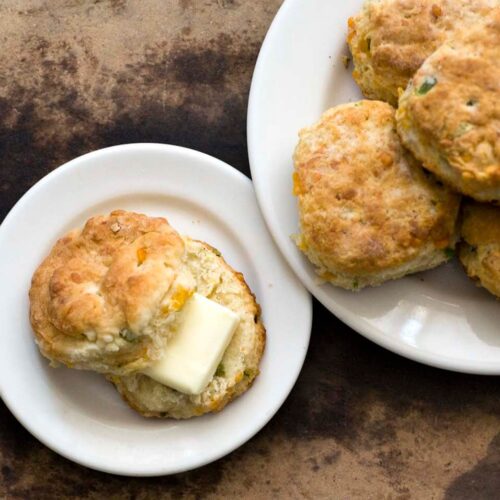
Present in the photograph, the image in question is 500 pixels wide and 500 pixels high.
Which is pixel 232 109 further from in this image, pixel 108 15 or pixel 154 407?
pixel 154 407

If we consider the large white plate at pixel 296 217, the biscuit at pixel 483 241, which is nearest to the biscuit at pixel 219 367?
the large white plate at pixel 296 217

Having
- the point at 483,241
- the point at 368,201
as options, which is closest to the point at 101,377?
the point at 368,201

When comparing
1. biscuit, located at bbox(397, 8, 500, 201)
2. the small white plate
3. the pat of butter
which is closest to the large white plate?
the small white plate

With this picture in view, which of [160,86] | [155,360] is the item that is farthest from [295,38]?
[155,360]

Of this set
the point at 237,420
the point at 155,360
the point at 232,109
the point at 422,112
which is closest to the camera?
the point at 422,112

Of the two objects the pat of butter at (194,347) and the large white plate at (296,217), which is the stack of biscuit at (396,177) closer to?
the large white plate at (296,217)

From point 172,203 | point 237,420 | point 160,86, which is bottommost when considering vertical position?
point 237,420
